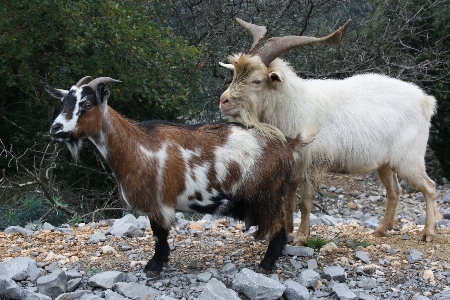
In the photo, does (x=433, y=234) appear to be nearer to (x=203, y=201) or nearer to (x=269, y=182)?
(x=269, y=182)

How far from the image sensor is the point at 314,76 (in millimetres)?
11688

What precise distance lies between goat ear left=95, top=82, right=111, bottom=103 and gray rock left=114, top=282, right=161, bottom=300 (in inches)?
65.4

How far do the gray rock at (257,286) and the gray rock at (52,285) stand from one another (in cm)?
156

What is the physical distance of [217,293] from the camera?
4.65m

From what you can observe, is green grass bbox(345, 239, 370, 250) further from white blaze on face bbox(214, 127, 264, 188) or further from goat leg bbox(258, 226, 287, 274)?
white blaze on face bbox(214, 127, 264, 188)

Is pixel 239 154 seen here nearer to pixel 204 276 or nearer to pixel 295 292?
pixel 204 276

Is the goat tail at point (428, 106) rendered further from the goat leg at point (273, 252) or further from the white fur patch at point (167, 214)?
the white fur patch at point (167, 214)

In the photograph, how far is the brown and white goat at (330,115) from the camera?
5.89 m

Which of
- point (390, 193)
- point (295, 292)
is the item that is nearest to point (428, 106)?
point (390, 193)

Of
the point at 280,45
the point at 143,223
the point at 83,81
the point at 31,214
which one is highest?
the point at 280,45

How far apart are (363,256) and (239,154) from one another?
6.01 feet

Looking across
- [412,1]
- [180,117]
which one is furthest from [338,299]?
[412,1]

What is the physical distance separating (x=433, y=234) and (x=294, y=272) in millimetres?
2138

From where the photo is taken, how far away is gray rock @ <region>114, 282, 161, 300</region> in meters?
4.80
